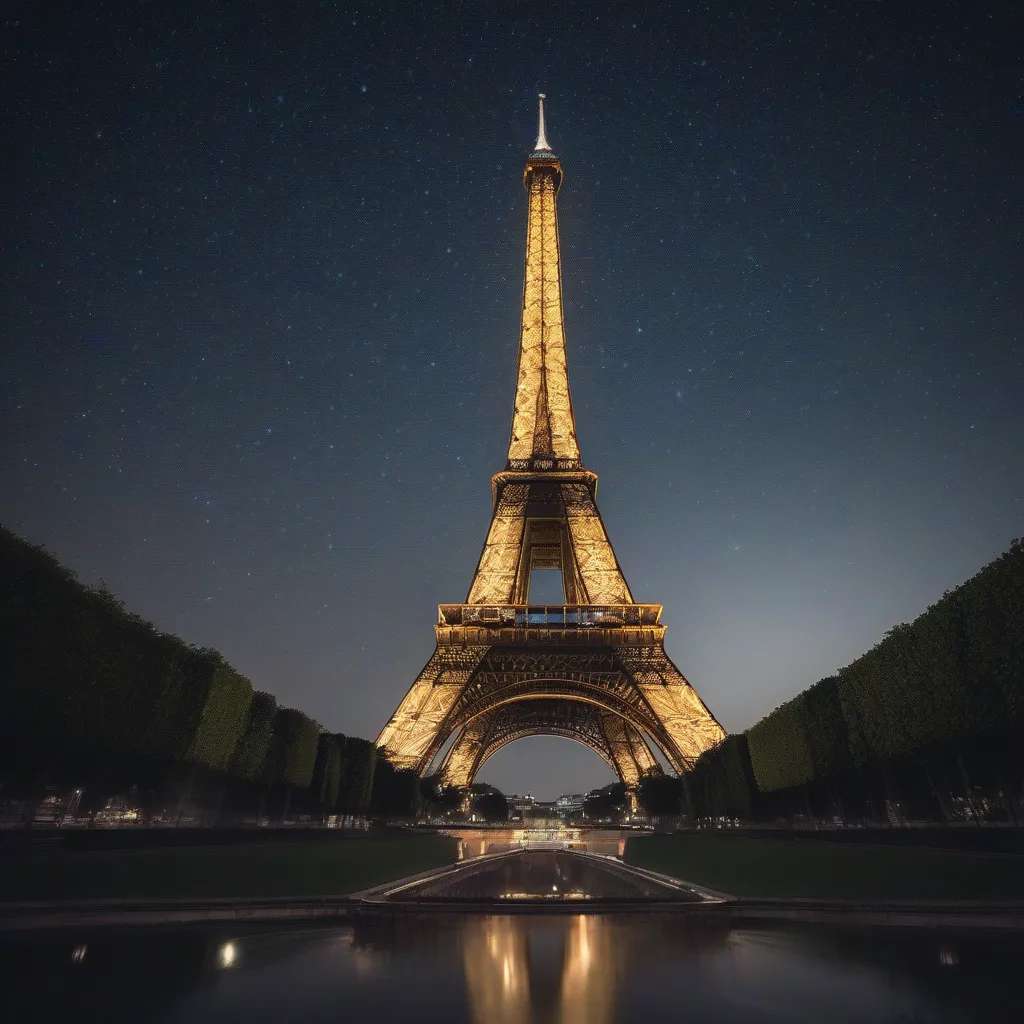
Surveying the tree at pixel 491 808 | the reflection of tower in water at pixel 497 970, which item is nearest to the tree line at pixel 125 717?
the reflection of tower in water at pixel 497 970

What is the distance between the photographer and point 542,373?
47.8 m

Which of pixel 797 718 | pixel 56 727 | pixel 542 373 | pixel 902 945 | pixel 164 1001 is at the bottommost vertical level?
pixel 164 1001

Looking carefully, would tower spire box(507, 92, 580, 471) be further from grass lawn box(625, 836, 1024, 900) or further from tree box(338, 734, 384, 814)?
grass lawn box(625, 836, 1024, 900)

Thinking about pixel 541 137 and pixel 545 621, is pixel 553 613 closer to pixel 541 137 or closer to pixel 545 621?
pixel 545 621

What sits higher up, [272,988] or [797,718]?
[797,718]

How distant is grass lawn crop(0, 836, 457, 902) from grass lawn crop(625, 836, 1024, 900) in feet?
18.2

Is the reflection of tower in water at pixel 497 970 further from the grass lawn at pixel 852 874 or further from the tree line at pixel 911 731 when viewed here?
the tree line at pixel 911 731

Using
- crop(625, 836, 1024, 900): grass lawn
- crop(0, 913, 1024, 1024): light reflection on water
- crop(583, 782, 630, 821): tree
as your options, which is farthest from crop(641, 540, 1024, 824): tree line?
crop(583, 782, 630, 821): tree

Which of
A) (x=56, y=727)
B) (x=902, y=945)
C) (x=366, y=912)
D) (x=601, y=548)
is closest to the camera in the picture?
(x=902, y=945)

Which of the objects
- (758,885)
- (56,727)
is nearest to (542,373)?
(56,727)

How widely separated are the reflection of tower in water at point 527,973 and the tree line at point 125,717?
1238 centimetres

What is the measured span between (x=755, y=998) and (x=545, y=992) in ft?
4.45

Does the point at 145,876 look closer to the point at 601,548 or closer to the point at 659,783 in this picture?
the point at 601,548

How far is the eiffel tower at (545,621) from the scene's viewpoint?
126 ft
